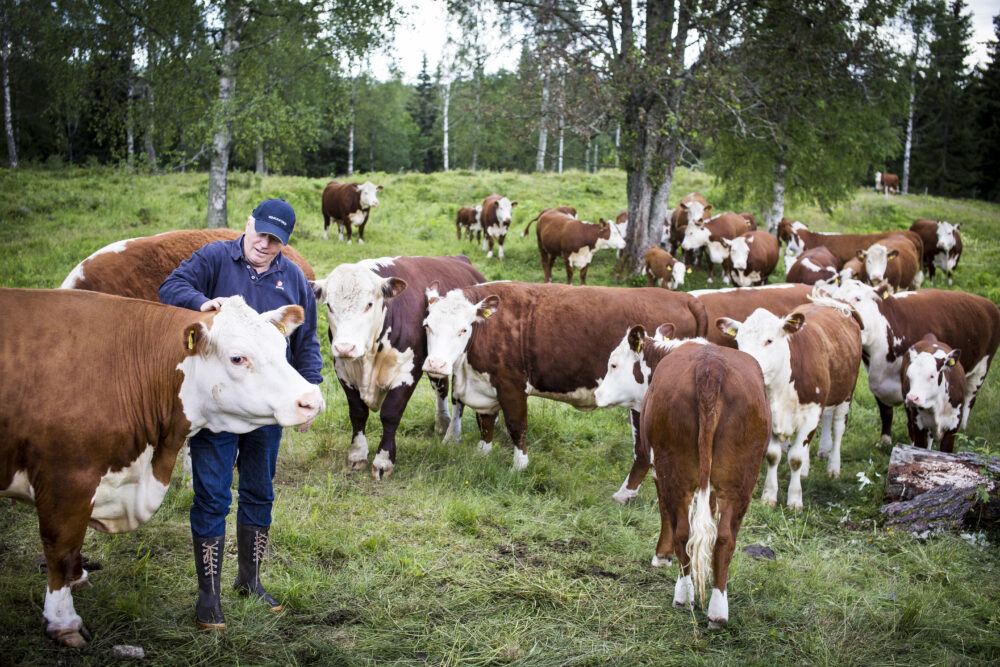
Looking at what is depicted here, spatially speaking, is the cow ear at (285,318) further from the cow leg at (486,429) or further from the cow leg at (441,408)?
the cow leg at (441,408)

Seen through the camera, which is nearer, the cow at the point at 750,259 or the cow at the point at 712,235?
the cow at the point at 750,259

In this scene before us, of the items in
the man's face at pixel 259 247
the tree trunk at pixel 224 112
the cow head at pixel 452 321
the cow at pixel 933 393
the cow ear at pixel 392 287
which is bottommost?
the cow at pixel 933 393

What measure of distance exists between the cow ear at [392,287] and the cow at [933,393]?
197 inches

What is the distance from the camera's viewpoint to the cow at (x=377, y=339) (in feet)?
21.2

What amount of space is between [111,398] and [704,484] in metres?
3.08

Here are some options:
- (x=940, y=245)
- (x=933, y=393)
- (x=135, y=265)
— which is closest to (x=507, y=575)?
(x=135, y=265)

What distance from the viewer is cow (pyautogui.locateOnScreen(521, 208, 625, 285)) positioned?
1603 centimetres

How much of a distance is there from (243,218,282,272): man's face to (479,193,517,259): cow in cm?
1365

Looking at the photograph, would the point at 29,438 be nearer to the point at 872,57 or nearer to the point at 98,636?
the point at 98,636

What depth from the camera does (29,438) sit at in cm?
333

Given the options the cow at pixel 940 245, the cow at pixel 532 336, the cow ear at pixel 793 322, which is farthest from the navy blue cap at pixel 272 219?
the cow at pixel 940 245

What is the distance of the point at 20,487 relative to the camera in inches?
134

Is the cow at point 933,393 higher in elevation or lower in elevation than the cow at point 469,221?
lower

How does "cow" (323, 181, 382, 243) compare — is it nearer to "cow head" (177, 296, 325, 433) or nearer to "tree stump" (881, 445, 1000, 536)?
"tree stump" (881, 445, 1000, 536)
